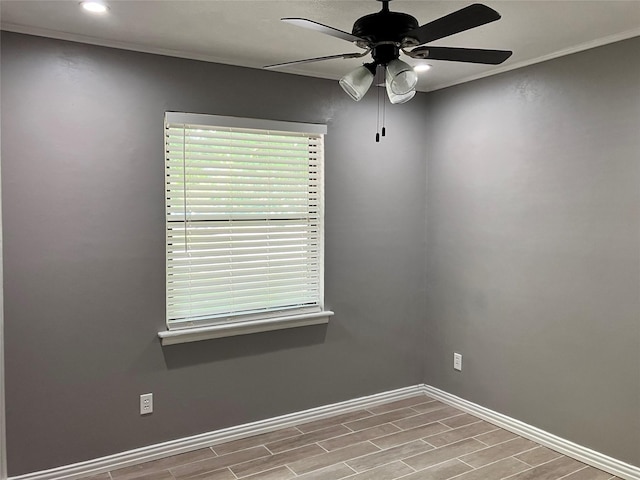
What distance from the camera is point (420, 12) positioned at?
2.58 metres

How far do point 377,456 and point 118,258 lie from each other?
1987mm

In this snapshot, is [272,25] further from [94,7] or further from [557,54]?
[557,54]

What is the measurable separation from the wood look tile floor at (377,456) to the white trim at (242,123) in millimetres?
2069

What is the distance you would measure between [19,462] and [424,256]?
3.08 meters

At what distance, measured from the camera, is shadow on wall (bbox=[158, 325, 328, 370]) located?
3.36 metres

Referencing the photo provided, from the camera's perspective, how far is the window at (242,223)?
3326mm

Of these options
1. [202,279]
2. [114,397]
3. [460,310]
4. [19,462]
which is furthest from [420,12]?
[19,462]

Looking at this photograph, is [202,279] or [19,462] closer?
[19,462]

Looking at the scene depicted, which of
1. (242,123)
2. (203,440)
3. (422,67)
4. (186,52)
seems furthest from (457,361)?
(186,52)

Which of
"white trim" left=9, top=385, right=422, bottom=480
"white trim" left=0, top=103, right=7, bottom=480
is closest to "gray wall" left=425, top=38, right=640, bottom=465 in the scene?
"white trim" left=9, top=385, right=422, bottom=480

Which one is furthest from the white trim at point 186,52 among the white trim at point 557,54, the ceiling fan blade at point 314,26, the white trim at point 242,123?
the ceiling fan blade at point 314,26

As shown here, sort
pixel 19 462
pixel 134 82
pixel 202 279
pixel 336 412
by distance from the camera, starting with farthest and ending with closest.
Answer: pixel 336 412 < pixel 202 279 < pixel 134 82 < pixel 19 462

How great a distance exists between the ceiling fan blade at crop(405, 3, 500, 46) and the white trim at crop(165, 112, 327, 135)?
157cm

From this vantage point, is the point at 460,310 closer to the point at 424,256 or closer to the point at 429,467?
the point at 424,256
